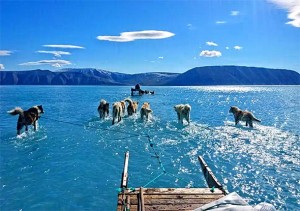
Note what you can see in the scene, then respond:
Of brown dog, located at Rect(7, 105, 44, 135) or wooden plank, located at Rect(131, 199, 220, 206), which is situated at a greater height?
brown dog, located at Rect(7, 105, 44, 135)

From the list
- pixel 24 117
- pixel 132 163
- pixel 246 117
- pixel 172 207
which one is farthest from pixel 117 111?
pixel 172 207

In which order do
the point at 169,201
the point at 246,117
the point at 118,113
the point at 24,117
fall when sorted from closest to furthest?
the point at 169,201, the point at 24,117, the point at 246,117, the point at 118,113

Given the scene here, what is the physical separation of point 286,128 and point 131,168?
63.9ft

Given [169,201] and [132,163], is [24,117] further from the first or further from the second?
[169,201]

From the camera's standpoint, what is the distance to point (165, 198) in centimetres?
961

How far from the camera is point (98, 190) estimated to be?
1200 cm

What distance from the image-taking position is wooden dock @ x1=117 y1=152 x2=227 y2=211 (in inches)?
354

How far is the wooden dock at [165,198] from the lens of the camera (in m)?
9.00

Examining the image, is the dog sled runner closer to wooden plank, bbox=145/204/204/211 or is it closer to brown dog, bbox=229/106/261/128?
wooden plank, bbox=145/204/204/211

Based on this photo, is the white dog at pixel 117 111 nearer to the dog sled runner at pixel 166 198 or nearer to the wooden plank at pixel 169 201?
the dog sled runner at pixel 166 198

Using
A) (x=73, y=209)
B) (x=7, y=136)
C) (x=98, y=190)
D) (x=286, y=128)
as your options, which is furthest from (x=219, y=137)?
(x=7, y=136)

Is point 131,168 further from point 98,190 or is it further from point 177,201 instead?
point 177,201

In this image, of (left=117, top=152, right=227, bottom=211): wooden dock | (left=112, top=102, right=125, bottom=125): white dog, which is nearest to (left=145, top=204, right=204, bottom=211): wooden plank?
(left=117, top=152, right=227, bottom=211): wooden dock

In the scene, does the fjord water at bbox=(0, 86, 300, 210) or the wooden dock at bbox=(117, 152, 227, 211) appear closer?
the wooden dock at bbox=(117, 152, 227, 211)
